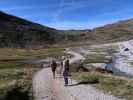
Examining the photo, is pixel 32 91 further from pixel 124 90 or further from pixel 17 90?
pixel 124 90

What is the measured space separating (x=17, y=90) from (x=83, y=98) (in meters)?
9.30

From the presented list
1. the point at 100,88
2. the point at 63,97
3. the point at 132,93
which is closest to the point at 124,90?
the point at 132,93

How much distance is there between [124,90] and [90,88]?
386 centimetres

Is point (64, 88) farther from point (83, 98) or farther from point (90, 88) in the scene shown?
point (83, 98)

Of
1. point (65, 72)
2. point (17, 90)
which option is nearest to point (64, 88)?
point (65, 72)

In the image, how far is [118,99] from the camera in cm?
2430

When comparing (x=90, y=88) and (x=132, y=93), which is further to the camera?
(x=90, y=88)

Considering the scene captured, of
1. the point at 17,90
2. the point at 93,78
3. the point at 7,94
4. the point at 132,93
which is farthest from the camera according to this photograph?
the point at 93,78

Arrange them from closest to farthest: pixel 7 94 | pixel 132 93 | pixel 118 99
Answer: pixel 118 99, pixel 132 93, pixel 7 94

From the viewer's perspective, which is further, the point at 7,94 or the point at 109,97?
the point at 7,94

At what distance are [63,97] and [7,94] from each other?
621 centimetres

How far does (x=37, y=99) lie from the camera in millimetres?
27031

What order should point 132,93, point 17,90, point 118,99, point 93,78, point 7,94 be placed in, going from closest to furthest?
point 118,99
point 132,93
point 7,94
point 17,90
point 93,78

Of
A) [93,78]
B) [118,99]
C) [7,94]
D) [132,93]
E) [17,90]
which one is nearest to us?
[118,99]
